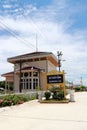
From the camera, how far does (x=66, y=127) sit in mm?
7641

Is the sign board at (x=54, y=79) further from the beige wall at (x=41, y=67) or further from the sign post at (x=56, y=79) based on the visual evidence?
the beige wall at (x=41, y=67)

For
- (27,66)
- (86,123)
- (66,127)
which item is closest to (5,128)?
(66,127)

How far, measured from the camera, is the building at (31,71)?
3425cm

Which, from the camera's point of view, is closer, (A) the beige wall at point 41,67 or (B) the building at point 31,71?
(B) the building at point 31,71

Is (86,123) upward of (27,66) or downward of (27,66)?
downward

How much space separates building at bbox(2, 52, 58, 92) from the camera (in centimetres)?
3425

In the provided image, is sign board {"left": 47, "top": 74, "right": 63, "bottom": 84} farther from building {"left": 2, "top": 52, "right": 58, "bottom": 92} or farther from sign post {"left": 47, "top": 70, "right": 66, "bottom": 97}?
building {"left": 2, "top": 52, "right": 58, "bottom": 92}

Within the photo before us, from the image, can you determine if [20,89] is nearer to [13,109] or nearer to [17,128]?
[13,109]

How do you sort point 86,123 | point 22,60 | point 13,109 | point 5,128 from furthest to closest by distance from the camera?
1. point 22,60
2. point 13,109
3. point 86,123
4. point 5,128

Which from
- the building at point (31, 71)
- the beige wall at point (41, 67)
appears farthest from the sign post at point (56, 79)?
the beige wall at point (41, 67)

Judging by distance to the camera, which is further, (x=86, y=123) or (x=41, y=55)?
(x=41, y=55)

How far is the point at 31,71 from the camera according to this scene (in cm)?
3316

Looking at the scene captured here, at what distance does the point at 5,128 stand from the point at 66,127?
221 centimetres

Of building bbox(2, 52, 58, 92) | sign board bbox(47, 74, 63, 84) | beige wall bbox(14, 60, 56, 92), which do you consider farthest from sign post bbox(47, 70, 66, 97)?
beige wall bbox(14, 60, 56, 92)
